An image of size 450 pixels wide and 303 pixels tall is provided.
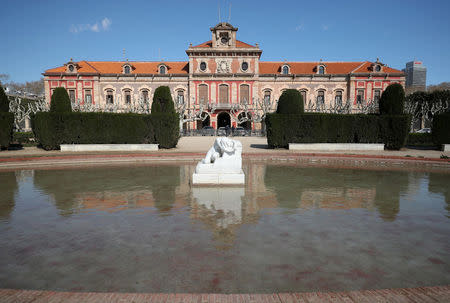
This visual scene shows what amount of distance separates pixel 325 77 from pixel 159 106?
34732mm

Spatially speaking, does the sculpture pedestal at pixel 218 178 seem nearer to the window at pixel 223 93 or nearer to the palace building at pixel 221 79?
the palace building at pixel 221 79

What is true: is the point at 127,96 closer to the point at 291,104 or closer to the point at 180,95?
the point at 180,95

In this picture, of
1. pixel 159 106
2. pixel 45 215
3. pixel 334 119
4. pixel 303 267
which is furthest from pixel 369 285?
pixel 159 106

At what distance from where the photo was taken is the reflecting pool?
11.0 ft

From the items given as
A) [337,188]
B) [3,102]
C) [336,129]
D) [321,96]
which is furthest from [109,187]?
[321,96]

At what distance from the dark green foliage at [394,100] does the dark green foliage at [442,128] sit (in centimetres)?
250

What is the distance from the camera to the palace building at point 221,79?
44.5 meters

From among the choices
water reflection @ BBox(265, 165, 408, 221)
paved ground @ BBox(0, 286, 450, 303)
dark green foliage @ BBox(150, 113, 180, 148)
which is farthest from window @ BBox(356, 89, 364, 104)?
paved ground @ BBox(0, 286, 450, 303)

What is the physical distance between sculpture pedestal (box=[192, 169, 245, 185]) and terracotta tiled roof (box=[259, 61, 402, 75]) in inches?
1614

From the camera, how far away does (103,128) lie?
18703 mm

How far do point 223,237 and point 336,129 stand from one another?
16590 millimetres

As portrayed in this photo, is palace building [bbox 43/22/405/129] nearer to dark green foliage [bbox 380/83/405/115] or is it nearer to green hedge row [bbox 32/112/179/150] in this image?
green hedge row [bbox 32/112/179/150]

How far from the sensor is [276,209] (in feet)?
19.8

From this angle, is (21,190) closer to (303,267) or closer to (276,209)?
(276,209)
